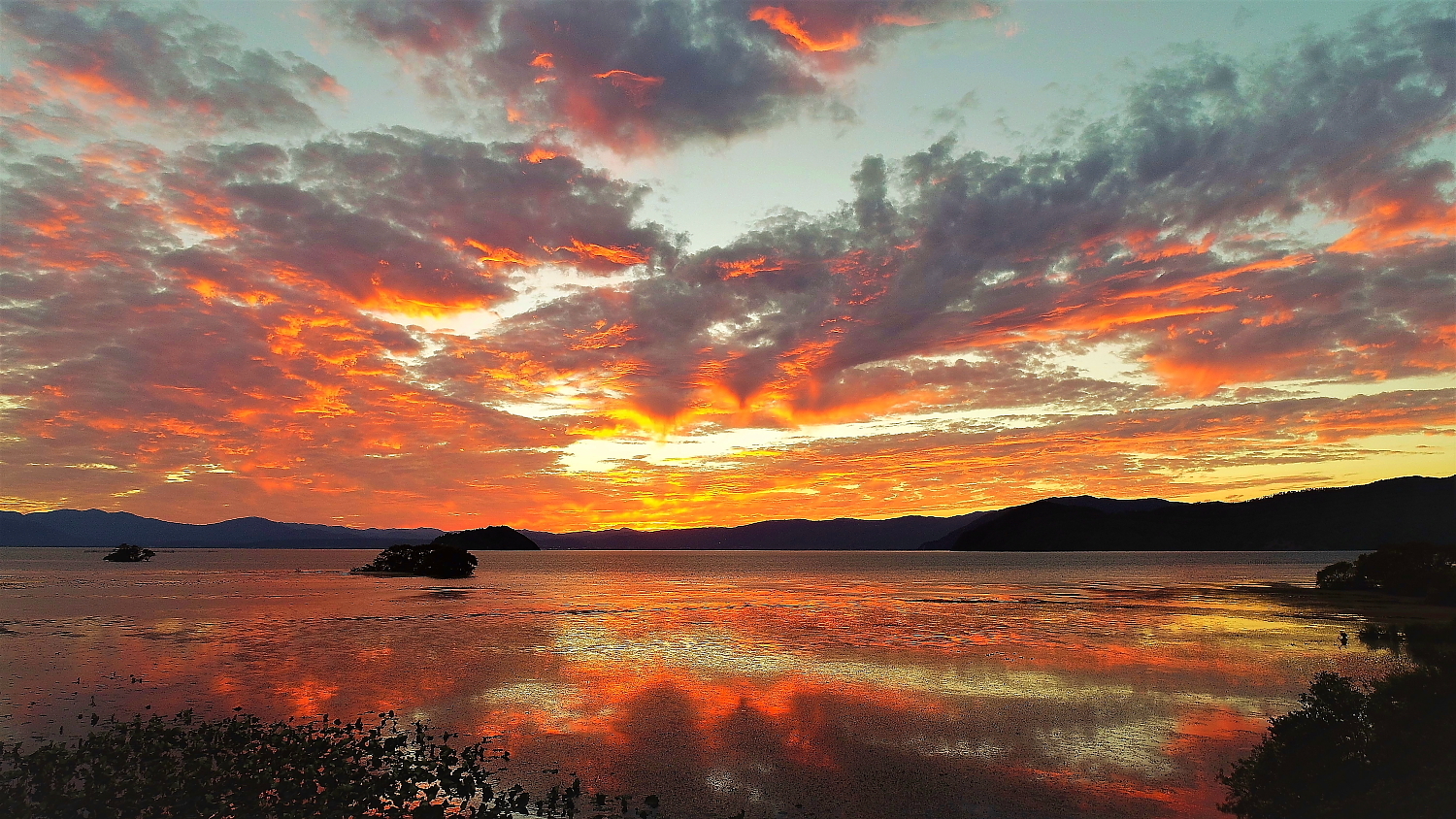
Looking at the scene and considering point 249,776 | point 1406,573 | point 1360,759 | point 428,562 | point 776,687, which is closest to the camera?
point 1360,759

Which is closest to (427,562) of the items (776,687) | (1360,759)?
(776,687)

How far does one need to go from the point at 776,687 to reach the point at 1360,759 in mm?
21398

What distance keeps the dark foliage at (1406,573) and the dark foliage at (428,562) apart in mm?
139679

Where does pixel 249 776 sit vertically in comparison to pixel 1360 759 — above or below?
below

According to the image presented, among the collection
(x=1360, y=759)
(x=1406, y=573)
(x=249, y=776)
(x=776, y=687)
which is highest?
(x=1360, y=759)

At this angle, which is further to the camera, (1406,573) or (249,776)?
(1406,573)

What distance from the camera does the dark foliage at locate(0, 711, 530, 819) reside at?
1595cm

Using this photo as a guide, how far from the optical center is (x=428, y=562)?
152m

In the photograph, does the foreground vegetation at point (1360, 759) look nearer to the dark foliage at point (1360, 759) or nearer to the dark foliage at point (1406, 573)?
the dark foliage at point (1360, 759)

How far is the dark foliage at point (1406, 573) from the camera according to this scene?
245 ft

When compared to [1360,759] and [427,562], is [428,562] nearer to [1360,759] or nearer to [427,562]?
[427,562]

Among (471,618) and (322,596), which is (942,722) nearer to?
(471,618)

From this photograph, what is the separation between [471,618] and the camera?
64375 mm

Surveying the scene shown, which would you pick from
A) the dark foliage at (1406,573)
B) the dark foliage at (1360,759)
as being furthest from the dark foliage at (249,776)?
the dark foliage at (1406,573)
